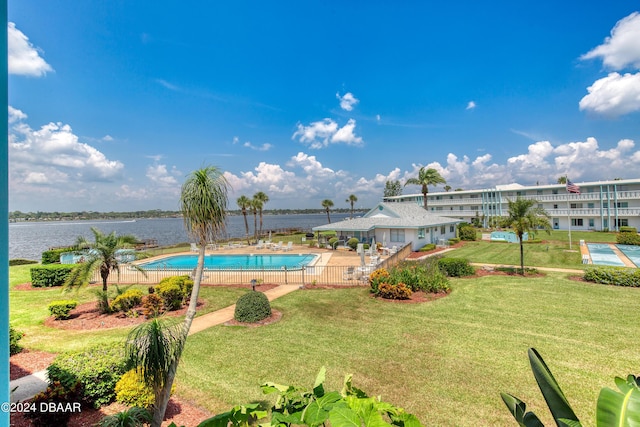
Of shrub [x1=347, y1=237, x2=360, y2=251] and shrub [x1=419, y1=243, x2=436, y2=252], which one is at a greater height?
shrub [x1=347, y1=237, x2=360, y2=251]

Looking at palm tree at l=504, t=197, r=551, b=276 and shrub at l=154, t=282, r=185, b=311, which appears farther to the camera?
palm tree at l=504, t=197, r=551, b=276

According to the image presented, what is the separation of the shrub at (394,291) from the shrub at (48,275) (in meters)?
18.9

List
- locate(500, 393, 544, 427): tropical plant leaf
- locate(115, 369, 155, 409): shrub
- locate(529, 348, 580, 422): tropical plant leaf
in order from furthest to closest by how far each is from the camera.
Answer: locate(115, 369, 155, 409): shrub < locate(500, 393, 544, 427): tropical plant leaf < locate(529, 348, 580, 422): tropical plant leaf

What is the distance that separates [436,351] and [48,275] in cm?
2233

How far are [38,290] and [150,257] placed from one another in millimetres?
13436

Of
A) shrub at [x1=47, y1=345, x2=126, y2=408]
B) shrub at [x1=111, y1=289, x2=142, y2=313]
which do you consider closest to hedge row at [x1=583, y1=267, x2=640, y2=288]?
shrub at [x1=47, y1=345, x2=126, y2=408]

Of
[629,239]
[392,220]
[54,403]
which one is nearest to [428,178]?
[392,220]

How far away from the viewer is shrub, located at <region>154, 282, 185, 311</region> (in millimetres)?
13258

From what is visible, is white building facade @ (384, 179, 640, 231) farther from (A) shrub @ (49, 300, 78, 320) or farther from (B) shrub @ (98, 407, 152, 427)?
(A) shrub @ (49, 300, 78, 320)

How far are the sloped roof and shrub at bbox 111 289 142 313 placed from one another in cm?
2351

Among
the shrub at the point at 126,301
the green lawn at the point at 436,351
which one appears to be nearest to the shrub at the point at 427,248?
the green lawn at the point at 436,351

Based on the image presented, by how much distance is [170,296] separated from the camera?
1335 cm

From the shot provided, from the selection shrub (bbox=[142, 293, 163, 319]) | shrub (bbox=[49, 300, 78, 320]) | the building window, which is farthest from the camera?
the building window

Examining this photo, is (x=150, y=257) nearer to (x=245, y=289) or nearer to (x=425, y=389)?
(x=245, y=289)
